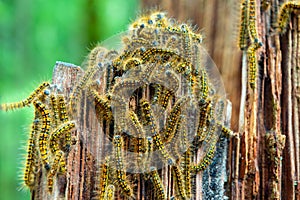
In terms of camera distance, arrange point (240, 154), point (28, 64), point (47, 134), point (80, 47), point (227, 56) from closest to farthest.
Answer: point (47, 134) → point (240, 154) → point (227, 56) → point (28, 64) → point (80, 47)

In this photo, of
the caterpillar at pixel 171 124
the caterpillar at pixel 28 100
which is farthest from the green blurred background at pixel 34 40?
the caterpillar at pixel 171 124

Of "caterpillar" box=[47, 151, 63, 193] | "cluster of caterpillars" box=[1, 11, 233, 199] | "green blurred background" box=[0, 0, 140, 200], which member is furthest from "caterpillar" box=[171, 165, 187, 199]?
"green blurred background" box=[0, 0, 140, 200]

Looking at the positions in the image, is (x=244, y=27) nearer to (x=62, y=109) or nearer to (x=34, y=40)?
(x=62, y=109)

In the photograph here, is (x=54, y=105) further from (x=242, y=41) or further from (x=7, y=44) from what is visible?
(x=7, y=44)

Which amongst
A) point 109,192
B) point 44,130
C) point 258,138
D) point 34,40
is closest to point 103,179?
point 109,192

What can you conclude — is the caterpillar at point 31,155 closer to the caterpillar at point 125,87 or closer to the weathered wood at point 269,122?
the caterpillar at point 125,87

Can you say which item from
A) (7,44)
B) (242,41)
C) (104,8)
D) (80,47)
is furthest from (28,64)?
(242,41)
